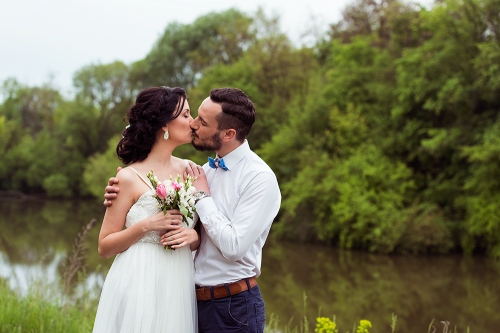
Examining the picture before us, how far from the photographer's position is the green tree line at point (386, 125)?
19484mm

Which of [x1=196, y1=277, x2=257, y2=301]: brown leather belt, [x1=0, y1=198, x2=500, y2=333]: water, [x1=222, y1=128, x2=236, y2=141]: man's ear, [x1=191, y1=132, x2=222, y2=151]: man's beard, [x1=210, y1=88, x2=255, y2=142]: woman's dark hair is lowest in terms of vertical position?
[x1=0, y1=198, x2=500, y2=333]: water

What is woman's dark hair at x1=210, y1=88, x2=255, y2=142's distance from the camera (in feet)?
10.6

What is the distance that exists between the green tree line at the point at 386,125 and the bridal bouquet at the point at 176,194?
16.3 m

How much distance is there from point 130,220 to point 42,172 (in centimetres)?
4408

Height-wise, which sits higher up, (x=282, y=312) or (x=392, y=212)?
(x=392, y=212)

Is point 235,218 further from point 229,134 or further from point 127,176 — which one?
point 127,176

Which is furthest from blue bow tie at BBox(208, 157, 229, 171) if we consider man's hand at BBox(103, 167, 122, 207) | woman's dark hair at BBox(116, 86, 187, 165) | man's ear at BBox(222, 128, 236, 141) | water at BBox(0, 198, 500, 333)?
water at BBox(0, 198, 500, 333)

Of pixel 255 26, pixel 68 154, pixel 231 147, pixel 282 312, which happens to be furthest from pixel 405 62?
pixel 68 154

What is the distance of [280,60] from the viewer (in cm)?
3047

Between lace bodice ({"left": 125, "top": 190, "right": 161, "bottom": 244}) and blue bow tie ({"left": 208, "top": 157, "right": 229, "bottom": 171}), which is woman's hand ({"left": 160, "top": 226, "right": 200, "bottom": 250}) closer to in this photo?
lace bodice ({"left": 125, "top": 190, "right": 161, "bottom": 244})

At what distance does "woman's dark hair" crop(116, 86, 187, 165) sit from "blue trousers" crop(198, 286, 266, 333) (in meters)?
0.88

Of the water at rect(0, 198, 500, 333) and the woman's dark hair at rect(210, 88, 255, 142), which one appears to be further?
the water at rect(0, 198, 500, 333)

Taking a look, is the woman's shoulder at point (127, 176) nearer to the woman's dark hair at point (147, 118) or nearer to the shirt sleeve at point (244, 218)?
the woman's dark hair at point (147, 118)

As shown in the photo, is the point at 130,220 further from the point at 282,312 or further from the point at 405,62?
the point at 405,62
